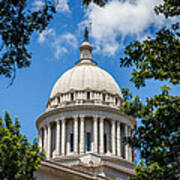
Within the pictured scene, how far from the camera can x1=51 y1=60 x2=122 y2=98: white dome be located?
62.8m

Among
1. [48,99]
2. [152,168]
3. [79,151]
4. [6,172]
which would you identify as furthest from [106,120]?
[152,168]

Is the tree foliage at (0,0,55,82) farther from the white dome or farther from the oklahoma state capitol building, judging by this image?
the white dome

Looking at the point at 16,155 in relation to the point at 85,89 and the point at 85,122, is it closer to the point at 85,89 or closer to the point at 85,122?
the point at 85,122

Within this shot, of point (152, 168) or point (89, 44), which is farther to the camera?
point (89, 44)

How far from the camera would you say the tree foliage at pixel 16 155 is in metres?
26.0

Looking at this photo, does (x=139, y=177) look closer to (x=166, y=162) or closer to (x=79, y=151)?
(x=166, y=162)

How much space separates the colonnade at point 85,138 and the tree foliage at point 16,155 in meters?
28.5

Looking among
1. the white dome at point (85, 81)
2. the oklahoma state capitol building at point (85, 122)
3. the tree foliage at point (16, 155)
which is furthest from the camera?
the white dome at point (85, 81)

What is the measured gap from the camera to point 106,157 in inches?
2178

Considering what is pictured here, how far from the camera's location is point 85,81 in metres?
63.2

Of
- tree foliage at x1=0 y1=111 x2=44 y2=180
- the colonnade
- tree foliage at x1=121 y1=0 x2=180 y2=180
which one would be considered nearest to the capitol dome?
the colonnade

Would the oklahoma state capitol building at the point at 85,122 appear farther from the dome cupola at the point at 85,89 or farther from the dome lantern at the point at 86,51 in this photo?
the dome lantern at the point at 86,51

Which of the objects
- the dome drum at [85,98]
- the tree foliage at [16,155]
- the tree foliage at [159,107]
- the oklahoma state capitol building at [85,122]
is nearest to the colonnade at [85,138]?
the oklahoma state capitol building at [85,122]

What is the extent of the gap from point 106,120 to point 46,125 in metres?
8.67
